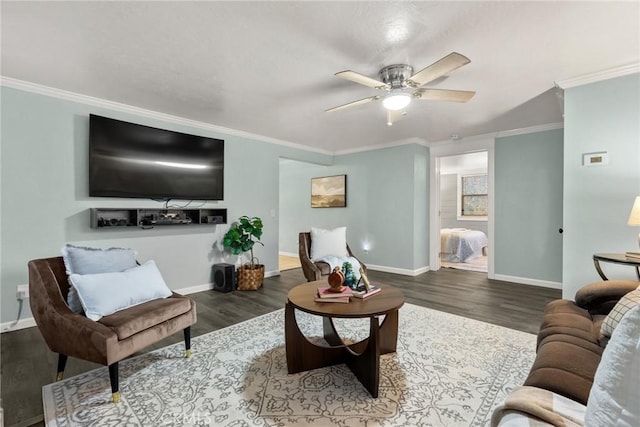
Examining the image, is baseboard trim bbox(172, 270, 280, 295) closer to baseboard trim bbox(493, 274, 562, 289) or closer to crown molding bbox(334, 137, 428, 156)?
crown molding bbox(334, 137, 428, 156)

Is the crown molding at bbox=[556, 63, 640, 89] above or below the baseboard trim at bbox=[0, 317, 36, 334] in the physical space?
above

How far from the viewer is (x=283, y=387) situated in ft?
6.25

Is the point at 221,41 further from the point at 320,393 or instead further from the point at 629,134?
the point at 629,134

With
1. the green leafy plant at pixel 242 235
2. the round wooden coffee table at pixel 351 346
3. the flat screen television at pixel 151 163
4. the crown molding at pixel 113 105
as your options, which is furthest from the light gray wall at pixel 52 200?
the round wooden coffee table at pixel 351 346

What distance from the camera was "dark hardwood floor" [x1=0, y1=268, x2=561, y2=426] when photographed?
1894 mm

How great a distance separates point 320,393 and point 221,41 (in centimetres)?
249

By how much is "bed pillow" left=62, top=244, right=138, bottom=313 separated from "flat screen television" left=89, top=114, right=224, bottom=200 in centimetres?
136

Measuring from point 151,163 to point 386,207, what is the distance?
3.83 metres

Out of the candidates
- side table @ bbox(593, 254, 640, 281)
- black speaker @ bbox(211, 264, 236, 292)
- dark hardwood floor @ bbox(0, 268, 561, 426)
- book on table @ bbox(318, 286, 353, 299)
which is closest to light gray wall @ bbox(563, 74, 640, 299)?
side table @ bbox(593, 254, 640, 281)

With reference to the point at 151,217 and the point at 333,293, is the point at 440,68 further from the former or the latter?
the point at 151,217

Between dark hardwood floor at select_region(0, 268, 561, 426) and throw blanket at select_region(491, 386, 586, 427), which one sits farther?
dark hardwood floor at select_region(0, 268, 561, 426)

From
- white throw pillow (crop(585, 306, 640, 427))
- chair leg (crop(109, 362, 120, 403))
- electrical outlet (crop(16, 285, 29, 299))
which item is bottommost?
chair leg (crop(109, 362, 120, 403))

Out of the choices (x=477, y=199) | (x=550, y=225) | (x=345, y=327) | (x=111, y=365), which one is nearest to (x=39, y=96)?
(x=111, y=365)

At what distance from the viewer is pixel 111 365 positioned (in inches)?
67.9
